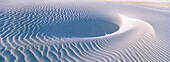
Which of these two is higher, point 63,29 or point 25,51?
point 63,29

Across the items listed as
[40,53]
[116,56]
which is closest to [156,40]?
[116,56]

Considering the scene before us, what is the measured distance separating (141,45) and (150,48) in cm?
30


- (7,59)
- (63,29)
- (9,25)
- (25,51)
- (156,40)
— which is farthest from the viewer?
(63,29)

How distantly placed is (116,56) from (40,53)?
217cm

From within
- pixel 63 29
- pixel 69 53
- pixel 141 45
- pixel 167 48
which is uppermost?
pixel 63 29

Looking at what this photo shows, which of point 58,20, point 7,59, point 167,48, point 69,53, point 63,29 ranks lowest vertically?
point 167,48

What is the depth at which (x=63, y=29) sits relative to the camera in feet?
19.6

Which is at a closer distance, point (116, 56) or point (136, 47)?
point (116, 56)

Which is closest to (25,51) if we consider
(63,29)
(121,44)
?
(63,29)

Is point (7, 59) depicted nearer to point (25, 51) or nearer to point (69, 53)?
point (25, 51)

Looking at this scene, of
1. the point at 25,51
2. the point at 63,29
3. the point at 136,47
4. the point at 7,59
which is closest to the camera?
the point at 7,59

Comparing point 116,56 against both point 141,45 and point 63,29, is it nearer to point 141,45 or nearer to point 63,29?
point 141,45

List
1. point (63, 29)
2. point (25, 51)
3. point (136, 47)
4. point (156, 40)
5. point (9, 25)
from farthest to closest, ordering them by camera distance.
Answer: point (63, 29)
point (9, 25)
point (156, 40)
point (136, 47)
point (25, 51)

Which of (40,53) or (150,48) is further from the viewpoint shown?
(150,48)
